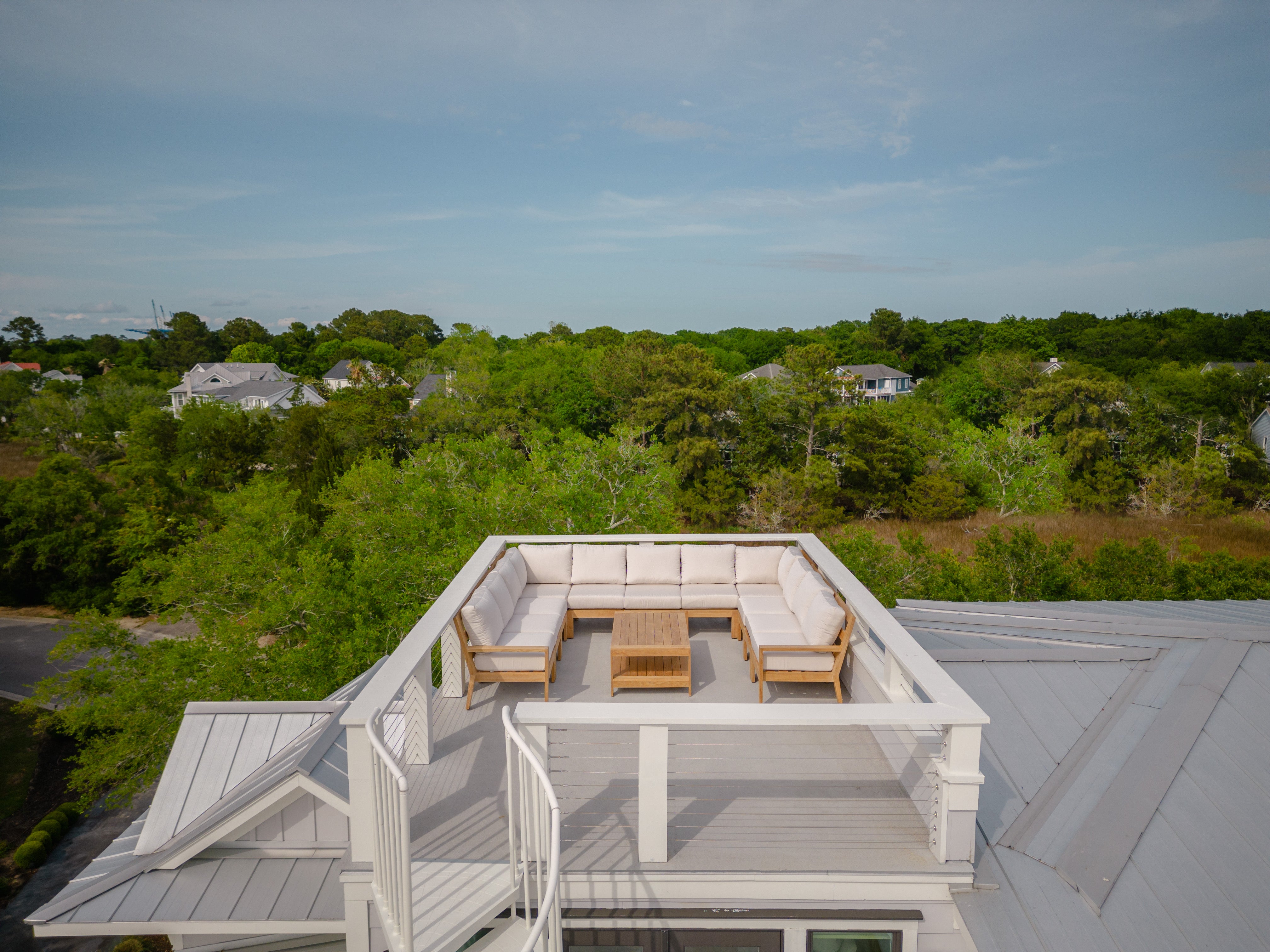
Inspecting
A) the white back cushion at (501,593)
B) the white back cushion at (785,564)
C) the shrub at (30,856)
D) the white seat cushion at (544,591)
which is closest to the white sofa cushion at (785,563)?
the white back cushion at (785,564)

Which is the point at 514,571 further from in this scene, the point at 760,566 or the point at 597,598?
the point at 760,566

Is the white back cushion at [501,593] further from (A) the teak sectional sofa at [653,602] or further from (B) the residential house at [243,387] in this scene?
(B) the residential house at [243,387]

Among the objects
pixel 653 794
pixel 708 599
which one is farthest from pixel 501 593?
pixel 653 794

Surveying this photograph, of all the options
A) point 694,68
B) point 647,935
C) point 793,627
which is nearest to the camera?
point 647,935

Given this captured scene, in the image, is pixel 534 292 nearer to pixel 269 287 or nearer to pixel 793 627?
pixel 269 287

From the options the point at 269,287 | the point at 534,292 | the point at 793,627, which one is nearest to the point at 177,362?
the point at 269,287

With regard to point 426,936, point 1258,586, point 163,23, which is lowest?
point 1258,586

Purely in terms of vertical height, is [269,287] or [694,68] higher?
[694,68]
